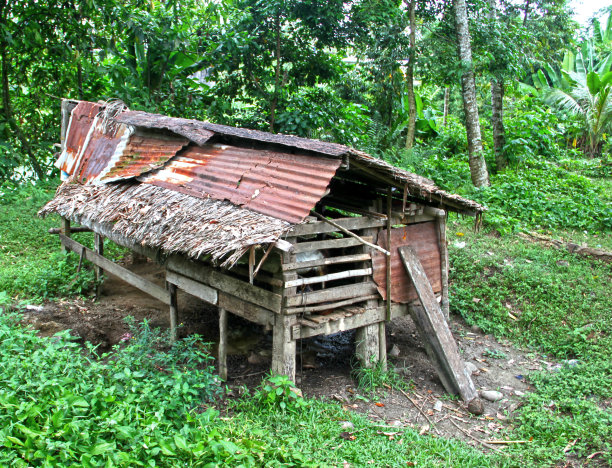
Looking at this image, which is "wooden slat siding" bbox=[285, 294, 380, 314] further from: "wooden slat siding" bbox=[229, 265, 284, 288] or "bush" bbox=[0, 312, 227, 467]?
"bush" bbox=[0, 312, 227, 467]

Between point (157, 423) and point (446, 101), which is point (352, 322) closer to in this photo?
point (157, 423)

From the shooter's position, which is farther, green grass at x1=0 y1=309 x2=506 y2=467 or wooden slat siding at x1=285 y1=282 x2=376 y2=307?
wooden slat siding at x1=285 y1=282 x2=376 y2=307

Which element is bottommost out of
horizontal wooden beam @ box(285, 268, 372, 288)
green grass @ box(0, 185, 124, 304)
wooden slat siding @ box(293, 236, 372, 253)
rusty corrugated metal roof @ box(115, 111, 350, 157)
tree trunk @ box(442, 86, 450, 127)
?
green grass @ box(0, 185, 124, 304)

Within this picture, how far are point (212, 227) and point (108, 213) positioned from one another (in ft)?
6.88

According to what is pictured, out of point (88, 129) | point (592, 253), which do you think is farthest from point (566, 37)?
point (88, 129)

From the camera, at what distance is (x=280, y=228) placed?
177 inches

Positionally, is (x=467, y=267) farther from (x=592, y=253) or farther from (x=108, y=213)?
(x=108, y=213)

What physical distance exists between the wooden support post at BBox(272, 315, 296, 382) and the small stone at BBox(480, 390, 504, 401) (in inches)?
92.4

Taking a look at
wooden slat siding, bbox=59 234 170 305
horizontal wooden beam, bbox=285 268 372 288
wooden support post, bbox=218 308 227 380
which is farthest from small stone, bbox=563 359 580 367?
wooden slat siding, bbox=59 234 170 305

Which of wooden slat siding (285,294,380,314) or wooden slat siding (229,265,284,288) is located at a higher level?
wooden slat siding (229,265,284,288)

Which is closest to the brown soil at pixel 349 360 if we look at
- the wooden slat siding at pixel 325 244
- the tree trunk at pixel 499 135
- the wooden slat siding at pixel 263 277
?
the wooden slat siding at pixel 263 277

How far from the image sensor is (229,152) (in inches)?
245

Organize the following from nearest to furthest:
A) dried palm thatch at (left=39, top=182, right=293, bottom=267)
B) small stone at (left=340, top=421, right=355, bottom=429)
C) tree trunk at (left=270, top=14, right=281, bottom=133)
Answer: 1. dried palm thatch at (left=39, top=182, right=293, bottom=267)
2. small stone at (left=340, top=421, right=355, bottom=429)
3. tree trunk at (left=270, top=14, right=281, bottom=133)

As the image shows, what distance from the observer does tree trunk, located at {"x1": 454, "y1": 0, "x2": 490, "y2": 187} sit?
1080 cm
